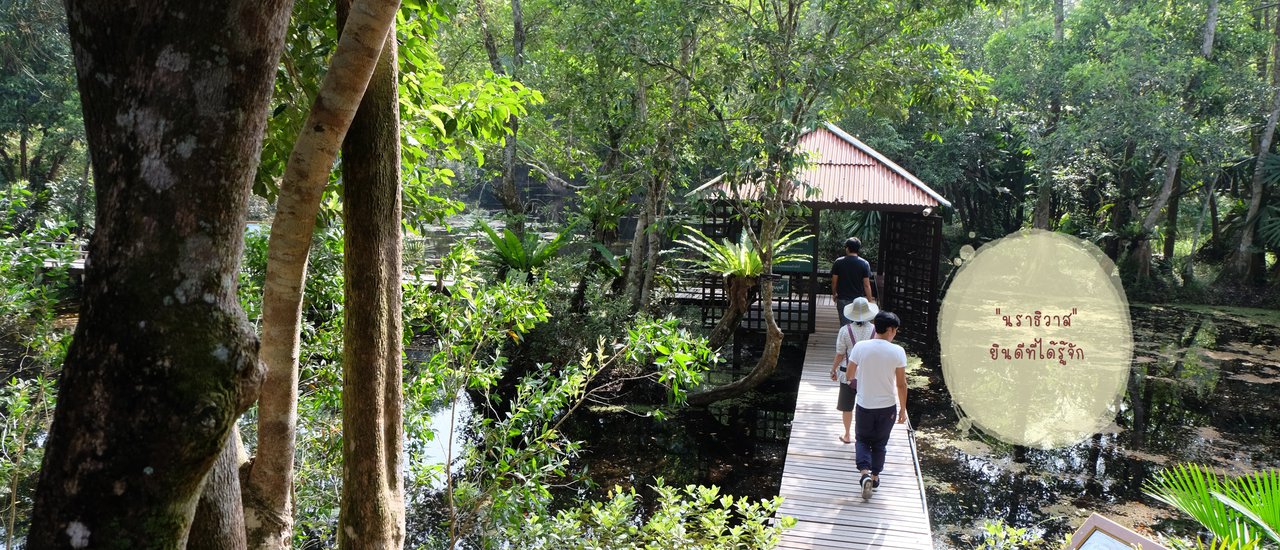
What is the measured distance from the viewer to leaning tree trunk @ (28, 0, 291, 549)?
133 centimetres

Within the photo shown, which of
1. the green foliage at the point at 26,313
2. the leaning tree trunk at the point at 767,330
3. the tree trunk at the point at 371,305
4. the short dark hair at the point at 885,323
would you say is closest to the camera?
the tree trunk at the point at 371,305

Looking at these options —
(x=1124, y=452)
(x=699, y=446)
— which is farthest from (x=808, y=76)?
(x=1124, y=452)

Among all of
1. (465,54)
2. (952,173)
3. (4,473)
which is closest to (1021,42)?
(952,173)

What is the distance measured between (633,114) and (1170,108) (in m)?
12.6

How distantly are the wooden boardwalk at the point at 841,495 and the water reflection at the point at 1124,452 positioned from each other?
68 centimetres

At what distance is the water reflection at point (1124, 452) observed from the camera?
22.2 ft

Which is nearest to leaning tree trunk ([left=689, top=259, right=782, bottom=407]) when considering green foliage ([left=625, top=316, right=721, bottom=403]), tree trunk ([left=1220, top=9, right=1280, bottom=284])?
green foliage ([left=625, top=316, right=721, bottom=403])

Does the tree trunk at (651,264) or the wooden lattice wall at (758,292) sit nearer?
the tree trunk at (651,264)

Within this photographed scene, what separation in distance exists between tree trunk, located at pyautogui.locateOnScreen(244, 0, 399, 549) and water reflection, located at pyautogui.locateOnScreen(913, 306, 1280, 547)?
5.20 meters

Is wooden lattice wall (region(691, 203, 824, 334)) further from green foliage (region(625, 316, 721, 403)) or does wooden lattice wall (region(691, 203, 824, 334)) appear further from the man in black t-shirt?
green foliage (region(625, 316, 721, 403))

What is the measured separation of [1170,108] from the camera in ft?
53.1

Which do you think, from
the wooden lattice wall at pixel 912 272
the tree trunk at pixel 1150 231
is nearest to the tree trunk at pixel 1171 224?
the tree trunk at pixel 1150 231

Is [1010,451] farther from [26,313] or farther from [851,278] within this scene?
[26,313]

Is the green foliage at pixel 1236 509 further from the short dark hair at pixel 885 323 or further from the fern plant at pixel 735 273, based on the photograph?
the fern plant at pixel 735 273
